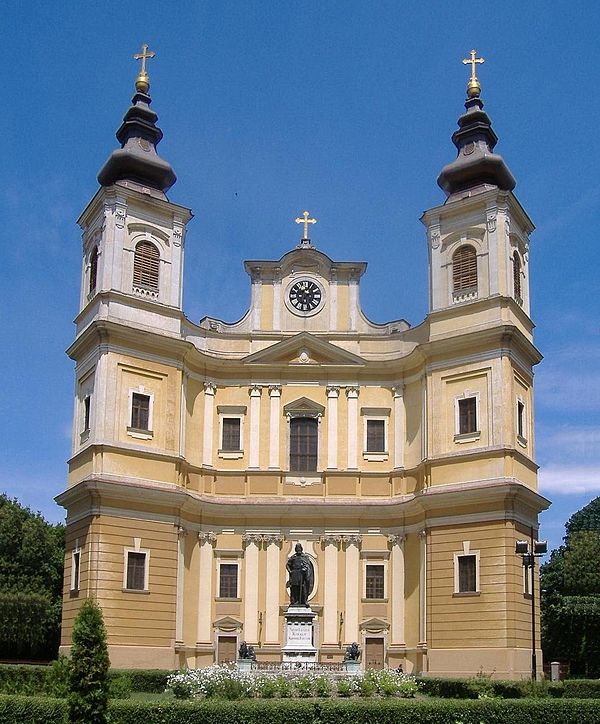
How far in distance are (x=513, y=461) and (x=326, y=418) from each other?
798cm

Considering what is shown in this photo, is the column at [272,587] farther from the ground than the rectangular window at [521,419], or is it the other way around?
the rectangular window at [521,419]

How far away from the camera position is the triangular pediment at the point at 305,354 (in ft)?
135

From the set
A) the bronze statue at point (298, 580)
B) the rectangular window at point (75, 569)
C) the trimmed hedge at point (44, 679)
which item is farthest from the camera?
the rectangular window at point (75, 569)

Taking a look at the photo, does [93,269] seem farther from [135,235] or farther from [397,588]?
[397,588]

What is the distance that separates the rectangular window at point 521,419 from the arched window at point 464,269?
14.4ft

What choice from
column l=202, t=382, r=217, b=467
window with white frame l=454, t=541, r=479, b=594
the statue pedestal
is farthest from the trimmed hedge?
column l=202, t=382, r=217, b=467

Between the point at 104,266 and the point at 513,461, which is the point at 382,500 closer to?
the point at 513,461

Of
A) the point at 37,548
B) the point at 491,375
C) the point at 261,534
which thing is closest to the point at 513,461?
the point at 491,375

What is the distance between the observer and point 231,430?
41.0 m

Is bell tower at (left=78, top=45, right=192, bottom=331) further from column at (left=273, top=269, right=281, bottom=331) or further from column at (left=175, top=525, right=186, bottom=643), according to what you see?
column at (left=175, top=525, right=186, bottom=643)

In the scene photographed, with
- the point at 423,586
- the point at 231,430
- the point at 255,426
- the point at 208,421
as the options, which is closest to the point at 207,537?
the point at 231,430

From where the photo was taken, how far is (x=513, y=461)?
117ft

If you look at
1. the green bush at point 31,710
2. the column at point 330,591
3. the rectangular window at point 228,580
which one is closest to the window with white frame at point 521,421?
the column at point 330,591

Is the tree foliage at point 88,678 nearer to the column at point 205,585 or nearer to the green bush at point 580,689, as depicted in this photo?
the green bush at point 580,689
